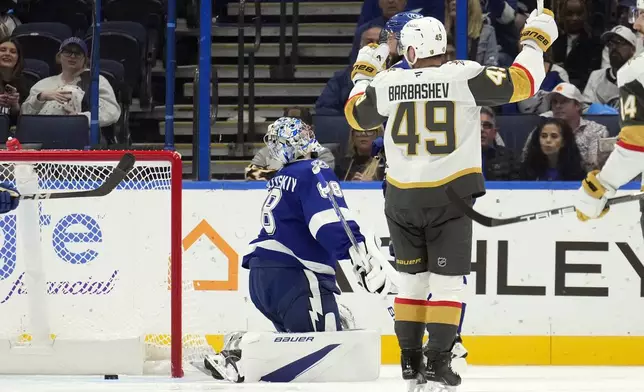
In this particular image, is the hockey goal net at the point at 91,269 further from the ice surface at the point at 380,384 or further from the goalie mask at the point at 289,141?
the goalie mask at the point at 289,141

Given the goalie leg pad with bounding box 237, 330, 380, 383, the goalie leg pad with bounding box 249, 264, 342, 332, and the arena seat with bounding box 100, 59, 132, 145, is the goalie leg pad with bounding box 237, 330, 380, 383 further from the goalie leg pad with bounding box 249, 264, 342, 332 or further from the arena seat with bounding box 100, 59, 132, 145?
the arena seat with bounding box 100, 59, 132, 145

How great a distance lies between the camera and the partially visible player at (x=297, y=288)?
4.98m

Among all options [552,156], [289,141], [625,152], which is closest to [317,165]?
[289,141]

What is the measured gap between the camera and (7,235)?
17.3 ft

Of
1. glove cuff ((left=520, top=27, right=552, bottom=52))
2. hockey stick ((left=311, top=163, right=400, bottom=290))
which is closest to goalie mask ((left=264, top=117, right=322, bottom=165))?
hockey stick ((left=311, top=163, right=400, bottom=290))

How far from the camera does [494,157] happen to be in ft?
19.9

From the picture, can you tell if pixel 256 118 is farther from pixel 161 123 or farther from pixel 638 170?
pixel 638 170

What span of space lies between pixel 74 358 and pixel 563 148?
2.39m

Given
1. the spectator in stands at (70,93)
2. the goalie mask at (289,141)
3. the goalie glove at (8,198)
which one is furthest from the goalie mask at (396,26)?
the spectator in stands at (70,93)

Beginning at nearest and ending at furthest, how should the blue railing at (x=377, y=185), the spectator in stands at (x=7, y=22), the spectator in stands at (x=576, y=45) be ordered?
the blue railing at (x=377, y=185), the spectator in stands at (x=576, y=45), the spectator in stands at (x=7, y=22)

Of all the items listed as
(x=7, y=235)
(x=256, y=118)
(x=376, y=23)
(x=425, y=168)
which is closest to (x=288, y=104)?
(x=256, y=118)

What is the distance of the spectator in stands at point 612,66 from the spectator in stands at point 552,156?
341 mm

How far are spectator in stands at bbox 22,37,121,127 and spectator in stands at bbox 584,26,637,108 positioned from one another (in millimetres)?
2259

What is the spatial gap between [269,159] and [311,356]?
1.35 meters
